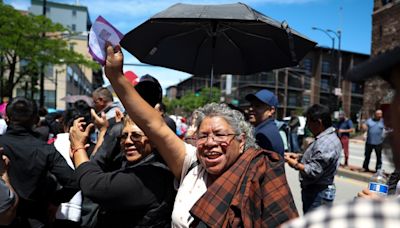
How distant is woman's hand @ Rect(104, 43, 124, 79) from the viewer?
220 centimetres

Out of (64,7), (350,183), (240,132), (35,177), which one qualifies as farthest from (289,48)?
(64,7)

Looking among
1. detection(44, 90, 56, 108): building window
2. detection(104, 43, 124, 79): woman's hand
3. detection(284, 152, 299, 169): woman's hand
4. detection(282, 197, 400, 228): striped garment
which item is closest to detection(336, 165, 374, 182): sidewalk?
detection(284, 152, 299, 169): woman's hand

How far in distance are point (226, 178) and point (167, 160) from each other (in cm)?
40

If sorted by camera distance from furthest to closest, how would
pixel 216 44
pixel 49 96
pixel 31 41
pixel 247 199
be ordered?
pixel 49 96
pixel 31 41
pixel 216 44
pixel 247 199

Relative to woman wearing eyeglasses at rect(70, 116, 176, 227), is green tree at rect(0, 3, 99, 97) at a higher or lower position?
higher

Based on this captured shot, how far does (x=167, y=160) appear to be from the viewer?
232cm

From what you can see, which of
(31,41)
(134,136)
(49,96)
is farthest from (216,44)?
(49,96)

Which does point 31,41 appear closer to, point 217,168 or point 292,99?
point 217,168

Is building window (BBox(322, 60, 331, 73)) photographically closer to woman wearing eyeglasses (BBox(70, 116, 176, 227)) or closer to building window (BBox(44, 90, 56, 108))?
building window (BBox(44, 90, 56, 108))

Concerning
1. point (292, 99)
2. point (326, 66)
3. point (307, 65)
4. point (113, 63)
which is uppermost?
point (326, 66)

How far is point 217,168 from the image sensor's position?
7.45 ft

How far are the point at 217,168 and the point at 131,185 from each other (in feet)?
1.64

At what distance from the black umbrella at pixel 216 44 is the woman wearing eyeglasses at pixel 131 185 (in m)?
1.08

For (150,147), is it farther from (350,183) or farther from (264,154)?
(350,183)
